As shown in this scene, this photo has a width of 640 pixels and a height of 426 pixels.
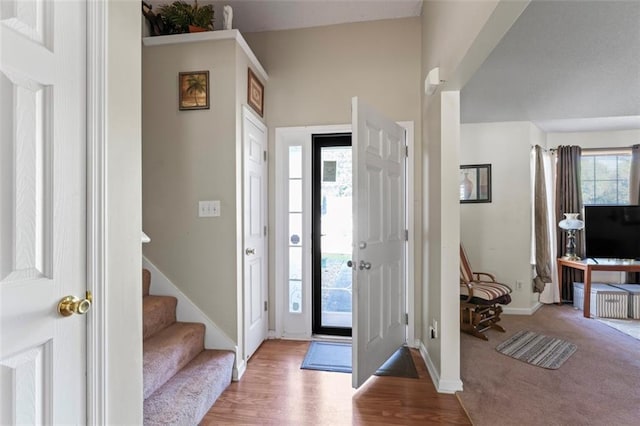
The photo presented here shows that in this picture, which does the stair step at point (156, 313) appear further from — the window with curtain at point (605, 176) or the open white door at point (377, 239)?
the window with curtain at point (605, 176)

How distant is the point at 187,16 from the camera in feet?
7.59

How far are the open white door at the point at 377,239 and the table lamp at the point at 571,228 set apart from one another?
2.74 metres

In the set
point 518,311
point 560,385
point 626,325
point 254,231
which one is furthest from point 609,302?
point 254,231

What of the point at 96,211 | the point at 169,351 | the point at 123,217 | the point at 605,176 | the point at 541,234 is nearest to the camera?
the point at 96,211

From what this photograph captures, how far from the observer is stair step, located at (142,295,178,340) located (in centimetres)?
193

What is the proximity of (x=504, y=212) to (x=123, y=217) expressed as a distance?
4.07 metres

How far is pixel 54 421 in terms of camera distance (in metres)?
0.83

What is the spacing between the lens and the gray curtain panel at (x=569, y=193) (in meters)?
3.97

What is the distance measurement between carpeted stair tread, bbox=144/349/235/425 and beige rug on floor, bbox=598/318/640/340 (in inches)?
157

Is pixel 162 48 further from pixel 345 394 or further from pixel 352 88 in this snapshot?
pixel 345 394

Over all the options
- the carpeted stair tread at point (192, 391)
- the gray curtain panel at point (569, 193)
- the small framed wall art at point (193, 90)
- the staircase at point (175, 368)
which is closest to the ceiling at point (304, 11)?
the small framed wall art at point (193, 90)

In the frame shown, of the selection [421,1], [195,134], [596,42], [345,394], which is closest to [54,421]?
[345,394]

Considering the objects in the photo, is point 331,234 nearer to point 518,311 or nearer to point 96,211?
point 96,211

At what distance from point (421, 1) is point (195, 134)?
2207mm
